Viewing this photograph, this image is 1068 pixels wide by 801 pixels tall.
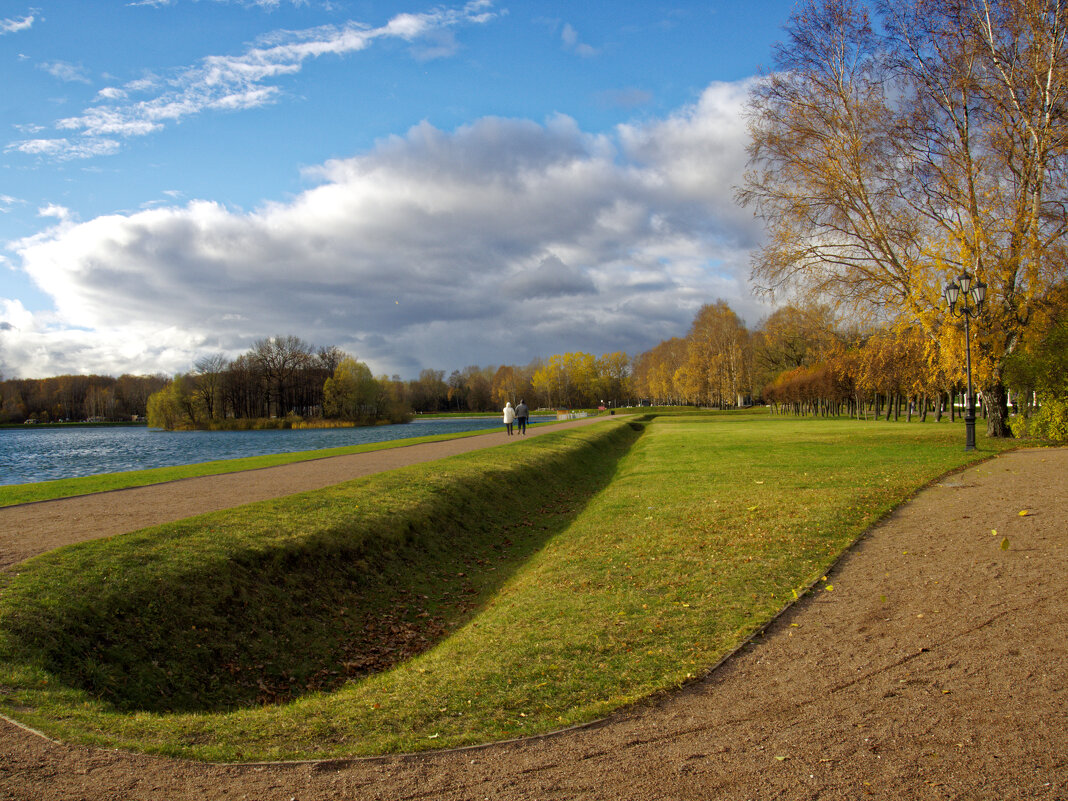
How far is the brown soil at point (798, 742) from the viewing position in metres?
3.77

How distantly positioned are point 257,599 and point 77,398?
176 m

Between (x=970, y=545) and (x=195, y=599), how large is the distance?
404 inches

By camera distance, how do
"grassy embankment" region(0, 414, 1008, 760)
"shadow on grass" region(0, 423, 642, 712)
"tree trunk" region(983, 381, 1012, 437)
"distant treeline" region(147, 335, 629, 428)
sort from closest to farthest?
"grassy embankment" region(0, 414, 1008, 760)
"shadow on grass" region(0, 423, 642, 712)
"tree trunk" region(983, 381, 1012, 437)
"distant treeline" region(147, 335, 629, 428)

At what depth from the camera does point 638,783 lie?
3830 millimetres

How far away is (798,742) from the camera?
4.20 metres

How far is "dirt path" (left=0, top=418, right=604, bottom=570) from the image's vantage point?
9.73m

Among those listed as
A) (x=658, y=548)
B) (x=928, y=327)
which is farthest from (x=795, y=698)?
(x=928, y=327)

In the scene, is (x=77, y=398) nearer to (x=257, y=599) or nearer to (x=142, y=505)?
(x=142, y=505)

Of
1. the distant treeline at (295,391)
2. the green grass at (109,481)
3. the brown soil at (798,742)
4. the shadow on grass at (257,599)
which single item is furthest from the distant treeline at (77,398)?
the brown soil at (798,742)

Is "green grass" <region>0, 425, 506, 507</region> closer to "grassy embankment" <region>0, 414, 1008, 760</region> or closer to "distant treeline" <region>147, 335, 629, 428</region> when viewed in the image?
"grassy embankment" <region>0, 414, 1008, 760</region>

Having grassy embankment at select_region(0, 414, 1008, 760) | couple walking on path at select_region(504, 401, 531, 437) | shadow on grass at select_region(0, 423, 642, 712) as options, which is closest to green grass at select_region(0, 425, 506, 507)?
shadow on grass at select_region(0, 423, 642, 712)

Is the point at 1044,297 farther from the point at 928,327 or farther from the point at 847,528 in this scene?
the point at 847,528

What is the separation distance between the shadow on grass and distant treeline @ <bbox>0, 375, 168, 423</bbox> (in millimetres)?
146065

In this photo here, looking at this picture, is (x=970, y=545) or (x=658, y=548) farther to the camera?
(x=658, y=548)
